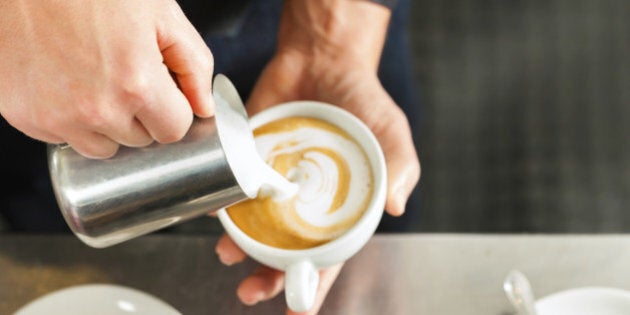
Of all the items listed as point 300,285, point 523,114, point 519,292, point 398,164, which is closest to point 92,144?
point 300,285

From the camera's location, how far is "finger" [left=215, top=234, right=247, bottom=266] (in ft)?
2.32

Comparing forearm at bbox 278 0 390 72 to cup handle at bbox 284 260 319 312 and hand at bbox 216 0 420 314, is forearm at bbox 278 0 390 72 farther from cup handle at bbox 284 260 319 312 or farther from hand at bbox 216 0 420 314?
cup handle at bbox 284 260 319 312

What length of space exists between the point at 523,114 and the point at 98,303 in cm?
103

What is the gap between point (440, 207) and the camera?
142 cm

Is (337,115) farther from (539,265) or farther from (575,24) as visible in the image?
(575,24)

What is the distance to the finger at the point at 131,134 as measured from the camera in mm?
504

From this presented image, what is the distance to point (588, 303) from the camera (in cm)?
68

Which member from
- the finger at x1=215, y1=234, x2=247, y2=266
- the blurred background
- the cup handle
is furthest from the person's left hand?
the blurred background

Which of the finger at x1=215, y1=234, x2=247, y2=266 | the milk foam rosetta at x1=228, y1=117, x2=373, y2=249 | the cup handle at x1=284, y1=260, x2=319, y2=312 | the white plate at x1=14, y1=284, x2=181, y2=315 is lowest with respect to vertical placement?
the white plate at x1=14, y1=284, x2=181, y2=315

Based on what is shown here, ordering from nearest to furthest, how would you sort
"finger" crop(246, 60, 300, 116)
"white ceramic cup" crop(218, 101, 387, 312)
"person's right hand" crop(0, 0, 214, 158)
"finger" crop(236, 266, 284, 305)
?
"person's right hand" crop(0, 0, 214, 158) → "white ceramic cup" crop(218, 101, 387, 312) → "finger" crop(236, 266, 284, 305) → "finger" crop(246, 60, 300, 116)

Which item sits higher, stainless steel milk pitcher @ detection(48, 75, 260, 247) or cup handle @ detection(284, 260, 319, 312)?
stainless steel milk pitcher @ detection(48, 75, 260, 247)

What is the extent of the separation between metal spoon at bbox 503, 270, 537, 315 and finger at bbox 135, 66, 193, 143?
359mm

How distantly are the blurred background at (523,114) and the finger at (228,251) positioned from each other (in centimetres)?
68

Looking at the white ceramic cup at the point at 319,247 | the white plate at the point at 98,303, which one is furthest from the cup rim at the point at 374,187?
the white plate at the point at 98,303
